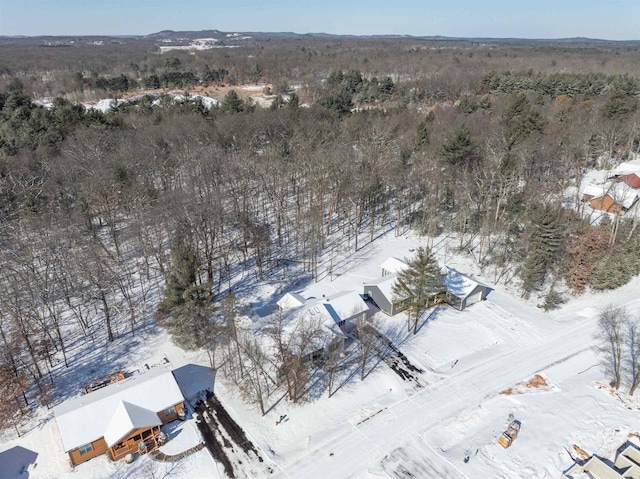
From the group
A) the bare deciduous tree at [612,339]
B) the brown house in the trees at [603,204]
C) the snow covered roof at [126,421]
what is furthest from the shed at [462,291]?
the snow covered roof at [126,421]

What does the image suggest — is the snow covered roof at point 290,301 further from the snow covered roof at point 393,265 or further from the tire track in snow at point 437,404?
the tire track in snow at point 437,404

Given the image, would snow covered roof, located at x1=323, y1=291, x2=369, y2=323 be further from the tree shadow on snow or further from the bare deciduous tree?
the tree shadow on snow

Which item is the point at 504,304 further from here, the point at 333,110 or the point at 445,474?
the point at 333,110

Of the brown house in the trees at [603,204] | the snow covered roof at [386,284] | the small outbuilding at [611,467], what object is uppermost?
the brown house in the trees at [603,204]

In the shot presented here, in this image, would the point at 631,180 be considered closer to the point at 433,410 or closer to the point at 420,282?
the point at 420,282

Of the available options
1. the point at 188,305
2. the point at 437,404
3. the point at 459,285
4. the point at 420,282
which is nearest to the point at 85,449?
the point at 188,305

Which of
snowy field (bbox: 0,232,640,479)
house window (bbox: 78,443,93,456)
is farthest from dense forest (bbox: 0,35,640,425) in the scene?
house window (bbox: 78,443,93,456)
